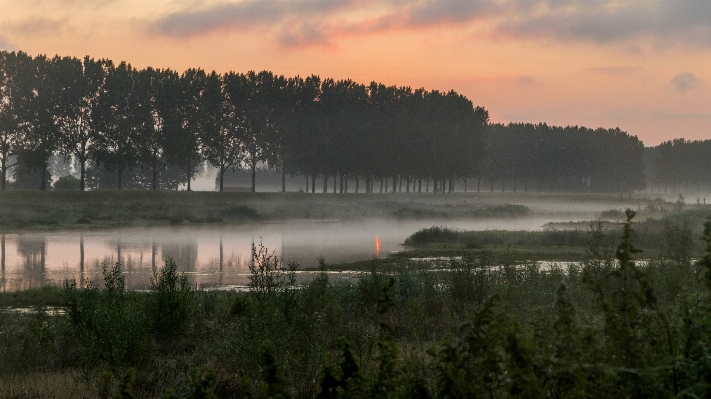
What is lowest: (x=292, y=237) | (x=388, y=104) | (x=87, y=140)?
(x=292, y=237)

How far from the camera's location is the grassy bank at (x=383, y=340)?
4.80 meters

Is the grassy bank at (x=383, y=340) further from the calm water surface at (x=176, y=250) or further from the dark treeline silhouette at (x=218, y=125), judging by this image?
the dark treeline silhouette at (x=218, y=125)

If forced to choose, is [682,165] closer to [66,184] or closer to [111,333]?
[66,184]

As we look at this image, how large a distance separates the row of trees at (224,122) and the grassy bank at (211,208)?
16.2ft

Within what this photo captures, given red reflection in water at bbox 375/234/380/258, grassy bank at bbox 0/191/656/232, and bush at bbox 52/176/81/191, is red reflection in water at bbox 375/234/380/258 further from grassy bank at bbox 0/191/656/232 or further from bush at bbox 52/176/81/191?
bush at bbox 52/176/81/191

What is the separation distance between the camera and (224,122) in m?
83.6

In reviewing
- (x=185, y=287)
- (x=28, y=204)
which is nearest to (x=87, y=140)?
(x=28, y=204)

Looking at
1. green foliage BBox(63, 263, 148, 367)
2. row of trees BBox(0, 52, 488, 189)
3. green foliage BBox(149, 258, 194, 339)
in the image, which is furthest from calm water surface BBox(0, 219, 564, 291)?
row of trees BBox(0, 52, 488, 189)

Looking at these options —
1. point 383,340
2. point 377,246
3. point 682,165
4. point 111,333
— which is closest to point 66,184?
point 377,246

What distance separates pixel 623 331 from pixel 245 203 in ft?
233

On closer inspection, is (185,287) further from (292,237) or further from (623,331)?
(292,237)

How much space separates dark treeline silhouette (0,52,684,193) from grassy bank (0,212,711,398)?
5696 centimetres

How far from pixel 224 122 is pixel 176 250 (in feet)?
154

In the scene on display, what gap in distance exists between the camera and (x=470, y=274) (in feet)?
50.3
